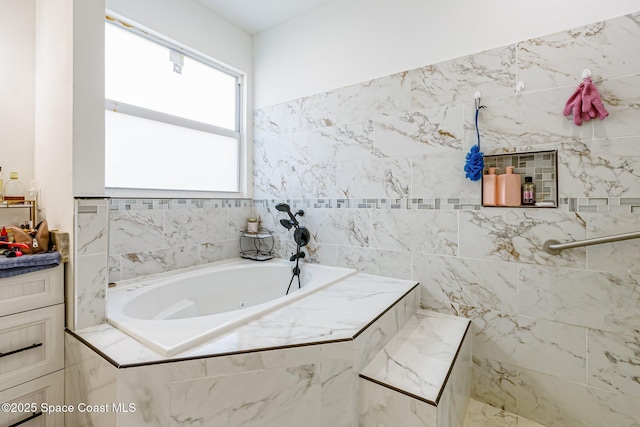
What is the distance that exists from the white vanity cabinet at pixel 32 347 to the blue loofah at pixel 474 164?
204cm

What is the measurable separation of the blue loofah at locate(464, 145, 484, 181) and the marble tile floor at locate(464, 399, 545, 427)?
50.7 inches

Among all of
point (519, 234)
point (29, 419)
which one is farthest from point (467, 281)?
point (29, 419)

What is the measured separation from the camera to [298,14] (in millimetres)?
2371

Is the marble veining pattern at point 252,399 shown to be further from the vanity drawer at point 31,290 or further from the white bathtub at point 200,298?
the vanity drawer at point 31,290

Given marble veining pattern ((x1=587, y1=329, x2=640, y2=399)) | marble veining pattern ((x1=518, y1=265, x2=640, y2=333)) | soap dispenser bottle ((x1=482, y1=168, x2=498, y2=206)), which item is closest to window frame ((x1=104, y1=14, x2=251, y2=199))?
soap dispenser bottle ((x1=482, y1=168, x2=498, y2=206))

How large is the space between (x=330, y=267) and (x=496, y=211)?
1.16 m

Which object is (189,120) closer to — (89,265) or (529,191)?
(89,265)

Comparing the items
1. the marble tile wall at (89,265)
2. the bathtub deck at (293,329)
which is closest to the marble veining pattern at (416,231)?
the bathtub deck at (293,329)

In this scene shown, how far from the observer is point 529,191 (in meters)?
1.54

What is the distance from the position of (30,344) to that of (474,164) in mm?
2204

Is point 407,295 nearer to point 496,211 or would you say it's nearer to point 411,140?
point 496,211

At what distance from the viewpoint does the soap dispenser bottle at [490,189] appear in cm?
162

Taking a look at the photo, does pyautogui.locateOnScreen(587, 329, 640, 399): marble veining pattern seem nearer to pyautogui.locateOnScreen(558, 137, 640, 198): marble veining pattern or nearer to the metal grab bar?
the metal grab bar

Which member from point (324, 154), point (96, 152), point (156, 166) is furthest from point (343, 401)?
point (156, 166)
